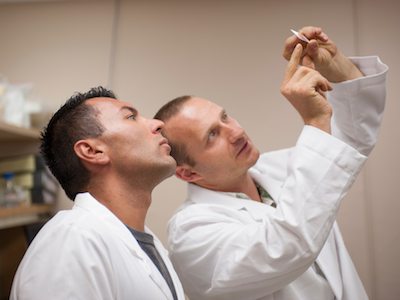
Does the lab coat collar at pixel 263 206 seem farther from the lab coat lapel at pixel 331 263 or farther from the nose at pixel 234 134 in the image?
the nose at pixel 234 134

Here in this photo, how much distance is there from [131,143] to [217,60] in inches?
52.1

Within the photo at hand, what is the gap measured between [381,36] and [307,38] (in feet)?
3.97

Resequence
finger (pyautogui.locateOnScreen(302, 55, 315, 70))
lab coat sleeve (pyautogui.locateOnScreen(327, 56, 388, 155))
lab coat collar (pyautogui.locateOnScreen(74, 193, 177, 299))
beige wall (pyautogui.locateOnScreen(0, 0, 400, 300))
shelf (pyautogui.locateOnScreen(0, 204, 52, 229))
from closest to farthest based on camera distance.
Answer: lab coat collar (pyautogui.locateOnScreen(74, 193, 177, 299)) → finger (pyautogui.locateOnScreen(302, 55, 315, 70)) → lab coat sleeve (pyautogui.locateOnScreen(327, 56, 388, 155)) → shelf (pyautogui.locateOnScreen(0, 204, 52, 229)) → beige wall (pyautogui.locateOnScreen(0, 0, 400, 300))

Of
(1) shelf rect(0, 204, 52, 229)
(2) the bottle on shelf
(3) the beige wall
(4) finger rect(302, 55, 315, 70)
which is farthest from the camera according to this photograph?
(3) the beige wall

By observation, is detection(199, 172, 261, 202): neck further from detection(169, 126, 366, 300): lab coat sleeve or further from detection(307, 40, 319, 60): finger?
detection(307, 40, 319, 60): finger

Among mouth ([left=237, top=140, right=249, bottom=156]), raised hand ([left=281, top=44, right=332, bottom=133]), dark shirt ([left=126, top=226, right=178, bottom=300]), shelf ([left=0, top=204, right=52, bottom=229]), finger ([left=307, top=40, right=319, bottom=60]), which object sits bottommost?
shelf ([left=0, top=204, right=52, bottom=229])

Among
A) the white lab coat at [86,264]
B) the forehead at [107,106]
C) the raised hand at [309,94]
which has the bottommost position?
the white lab coat at [86,264]

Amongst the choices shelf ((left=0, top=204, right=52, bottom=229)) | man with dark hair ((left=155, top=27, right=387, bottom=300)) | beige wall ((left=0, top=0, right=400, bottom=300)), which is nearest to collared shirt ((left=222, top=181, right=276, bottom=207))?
man with dark hair ((left=155, top=27, right=387, bottom=300))

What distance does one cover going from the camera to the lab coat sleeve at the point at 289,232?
72cm

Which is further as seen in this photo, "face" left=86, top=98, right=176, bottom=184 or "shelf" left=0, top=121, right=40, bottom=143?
"shelf" left=0, top=121, right=40, bottom=143

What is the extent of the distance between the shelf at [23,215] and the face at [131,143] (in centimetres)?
101

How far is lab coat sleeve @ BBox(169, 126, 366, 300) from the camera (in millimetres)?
720

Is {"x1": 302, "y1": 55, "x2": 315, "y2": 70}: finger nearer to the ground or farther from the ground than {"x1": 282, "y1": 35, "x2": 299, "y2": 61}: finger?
nearer to the ground

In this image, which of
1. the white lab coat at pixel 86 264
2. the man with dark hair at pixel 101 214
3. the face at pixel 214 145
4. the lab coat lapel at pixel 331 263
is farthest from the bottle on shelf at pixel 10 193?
the lab coat lapel at pixel 331 263
